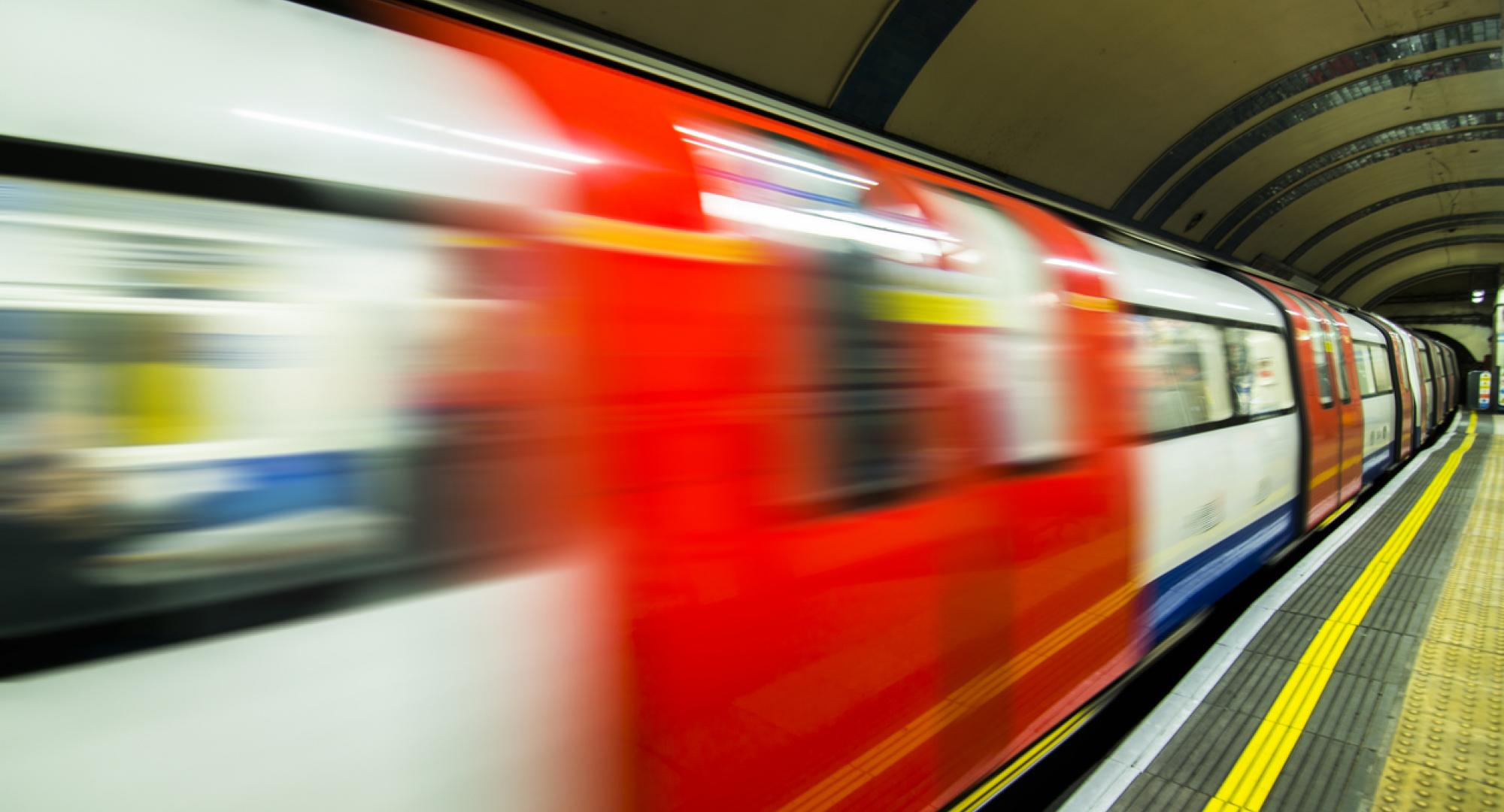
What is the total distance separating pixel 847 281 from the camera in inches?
68.4

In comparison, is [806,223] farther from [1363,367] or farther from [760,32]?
[1363,367]

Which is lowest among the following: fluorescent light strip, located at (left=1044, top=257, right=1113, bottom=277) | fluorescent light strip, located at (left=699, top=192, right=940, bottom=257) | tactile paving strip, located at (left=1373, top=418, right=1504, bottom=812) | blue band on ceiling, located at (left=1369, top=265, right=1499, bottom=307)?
tactile paving strip, located at (left=1373, top=418, right=1504, bottom=812)

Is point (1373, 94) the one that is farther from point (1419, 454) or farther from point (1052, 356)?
point (1052, 356)

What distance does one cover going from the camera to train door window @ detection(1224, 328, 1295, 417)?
12.5 feet

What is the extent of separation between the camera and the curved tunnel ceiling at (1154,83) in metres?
4.97

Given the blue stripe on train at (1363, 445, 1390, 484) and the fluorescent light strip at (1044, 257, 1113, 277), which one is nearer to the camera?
the fluorescent light strip at (1044, 257, 1113, 277)

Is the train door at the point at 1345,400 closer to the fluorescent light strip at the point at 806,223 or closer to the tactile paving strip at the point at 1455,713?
the tactile paving strip at the point at 1455,713

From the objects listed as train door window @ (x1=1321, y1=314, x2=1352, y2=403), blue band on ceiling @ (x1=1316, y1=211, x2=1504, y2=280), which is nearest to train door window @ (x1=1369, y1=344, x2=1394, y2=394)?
train door window @ (x1=1321, y1=314, x2=1352, y2=403)

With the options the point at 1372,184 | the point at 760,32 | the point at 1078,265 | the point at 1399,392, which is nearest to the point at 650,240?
the point at 1078,265

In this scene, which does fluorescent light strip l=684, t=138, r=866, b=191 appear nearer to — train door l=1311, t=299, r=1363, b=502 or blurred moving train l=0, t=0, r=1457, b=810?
blurred moving train l=0, t=0, r=1457, b=810

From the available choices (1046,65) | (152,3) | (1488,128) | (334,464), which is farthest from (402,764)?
(1488,128)

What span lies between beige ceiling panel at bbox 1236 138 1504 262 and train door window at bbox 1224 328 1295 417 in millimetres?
11232

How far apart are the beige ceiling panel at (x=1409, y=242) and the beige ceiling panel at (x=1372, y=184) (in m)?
5.65

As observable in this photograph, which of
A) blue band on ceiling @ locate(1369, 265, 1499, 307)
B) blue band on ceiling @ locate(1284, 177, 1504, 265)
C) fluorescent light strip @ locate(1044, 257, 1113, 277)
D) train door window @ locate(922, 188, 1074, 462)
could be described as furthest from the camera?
blue band on ceiling @ locate(1369, 265, 1499, 307)
